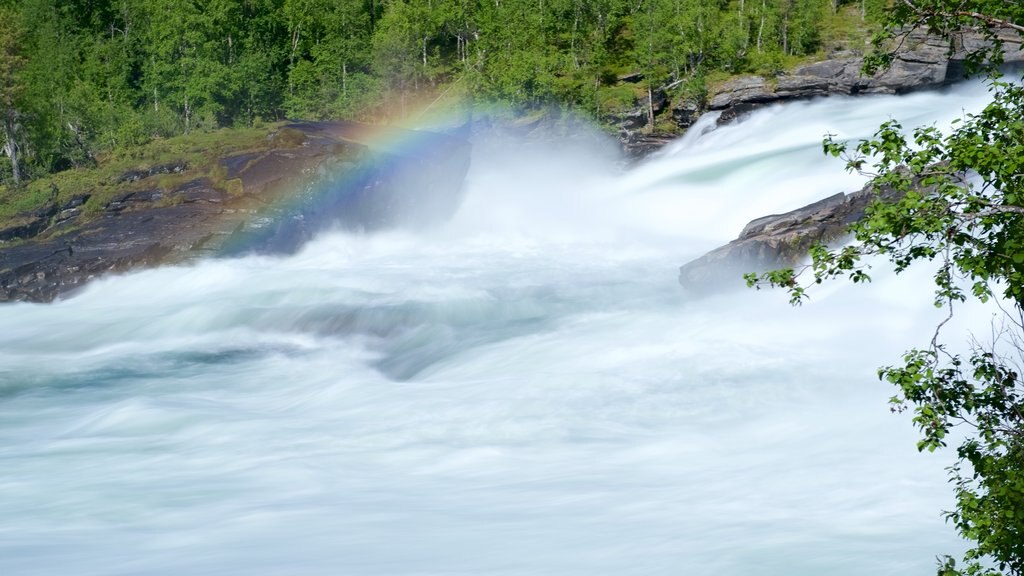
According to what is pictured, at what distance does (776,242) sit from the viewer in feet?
79.2

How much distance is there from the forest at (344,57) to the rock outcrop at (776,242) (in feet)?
61.5

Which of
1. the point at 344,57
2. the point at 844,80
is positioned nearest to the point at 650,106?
the point at 844,80

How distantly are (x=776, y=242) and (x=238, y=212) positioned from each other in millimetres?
15360

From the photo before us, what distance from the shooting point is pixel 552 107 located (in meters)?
44.3

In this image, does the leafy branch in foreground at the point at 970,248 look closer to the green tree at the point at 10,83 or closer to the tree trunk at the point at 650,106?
the green tree at the point at 10,83

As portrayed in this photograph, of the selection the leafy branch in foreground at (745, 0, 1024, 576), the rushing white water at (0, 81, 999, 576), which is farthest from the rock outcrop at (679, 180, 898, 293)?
the leafy branch in foreground at (745, 0, 1024, 576)

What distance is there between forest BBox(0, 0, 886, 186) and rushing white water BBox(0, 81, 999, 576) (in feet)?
43.5

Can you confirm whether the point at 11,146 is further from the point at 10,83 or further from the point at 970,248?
the point at 970,248

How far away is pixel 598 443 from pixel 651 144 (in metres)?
27.4

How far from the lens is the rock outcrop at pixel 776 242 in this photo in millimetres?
23922

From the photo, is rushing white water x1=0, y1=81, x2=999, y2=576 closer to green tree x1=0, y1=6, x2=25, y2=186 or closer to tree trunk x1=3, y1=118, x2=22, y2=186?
tree trunk x1=3, y1=118, x2=22, y2=186

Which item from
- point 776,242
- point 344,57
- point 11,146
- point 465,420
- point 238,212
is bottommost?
point 465,420

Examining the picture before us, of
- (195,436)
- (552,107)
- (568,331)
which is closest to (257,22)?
(552,107)

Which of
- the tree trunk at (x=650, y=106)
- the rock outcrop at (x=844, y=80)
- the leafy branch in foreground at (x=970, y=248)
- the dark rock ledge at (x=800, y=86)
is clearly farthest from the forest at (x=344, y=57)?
the leafy branch in foreground at (x=970, y=248)
